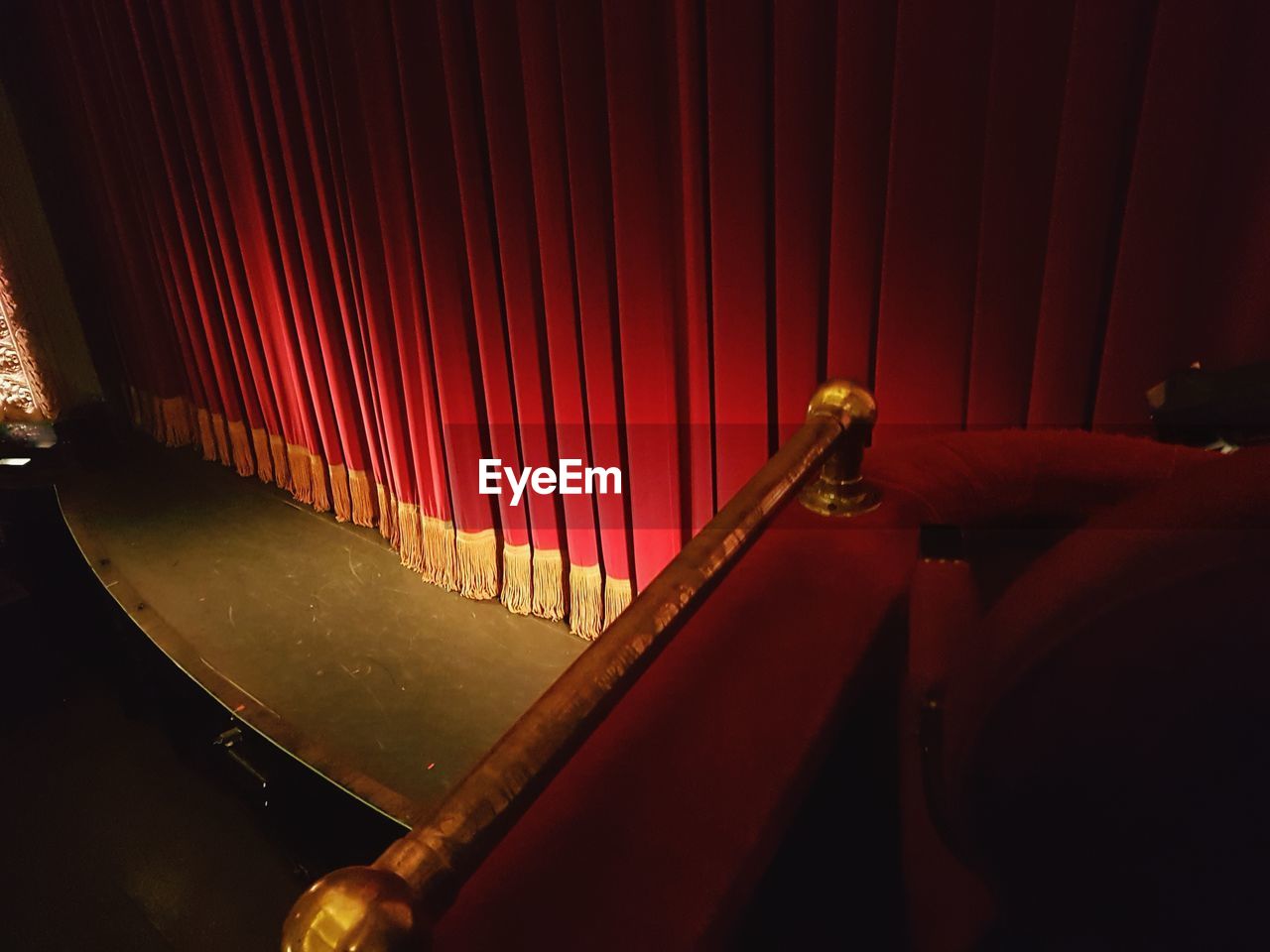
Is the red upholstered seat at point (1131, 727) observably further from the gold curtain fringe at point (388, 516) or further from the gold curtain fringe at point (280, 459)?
the gold curtain fringe at point (280, 459)

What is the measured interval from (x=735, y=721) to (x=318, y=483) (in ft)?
7.48

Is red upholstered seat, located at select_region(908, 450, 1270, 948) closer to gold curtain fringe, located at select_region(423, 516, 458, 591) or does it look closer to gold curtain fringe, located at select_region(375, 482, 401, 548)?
gold curtain fringe, located at select_region(423, 516, 458, 591)

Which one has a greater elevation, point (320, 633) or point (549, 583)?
point (549, 583)

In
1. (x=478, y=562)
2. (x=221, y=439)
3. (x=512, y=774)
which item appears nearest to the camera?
(x=512, y=774)

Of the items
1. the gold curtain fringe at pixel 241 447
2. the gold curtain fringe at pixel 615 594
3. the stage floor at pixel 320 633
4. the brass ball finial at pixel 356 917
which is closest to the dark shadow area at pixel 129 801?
the stage floor at pixel 320 633

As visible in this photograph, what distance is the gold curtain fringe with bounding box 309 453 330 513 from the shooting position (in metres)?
2.68

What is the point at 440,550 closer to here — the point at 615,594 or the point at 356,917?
the point at 615,594

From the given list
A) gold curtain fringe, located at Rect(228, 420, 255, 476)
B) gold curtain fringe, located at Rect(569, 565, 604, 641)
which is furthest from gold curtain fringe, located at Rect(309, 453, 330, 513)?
gold curtain fringe, located at Rect(569, 565, 604, 641)

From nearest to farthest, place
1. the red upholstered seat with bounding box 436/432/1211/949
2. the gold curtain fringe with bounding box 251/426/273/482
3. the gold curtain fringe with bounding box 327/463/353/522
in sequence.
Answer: the red upholstered seat with bounding box 436/432/1211/949, the gold curtain fringe with bounding box 327/463/353/522, the gold curtain fringe with bounding box 251/426/273/482

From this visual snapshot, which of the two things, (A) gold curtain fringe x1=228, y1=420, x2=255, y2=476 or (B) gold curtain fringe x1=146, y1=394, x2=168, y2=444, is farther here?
(B) gold curtain fringe x1=146, y1=394, x2=168, y2=444

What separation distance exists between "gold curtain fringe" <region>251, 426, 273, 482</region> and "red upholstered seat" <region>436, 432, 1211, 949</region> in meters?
2.36

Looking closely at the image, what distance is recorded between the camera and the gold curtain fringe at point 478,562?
84.9 inches

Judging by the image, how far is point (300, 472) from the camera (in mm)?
2750

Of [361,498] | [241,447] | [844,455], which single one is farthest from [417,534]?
[844,455]
